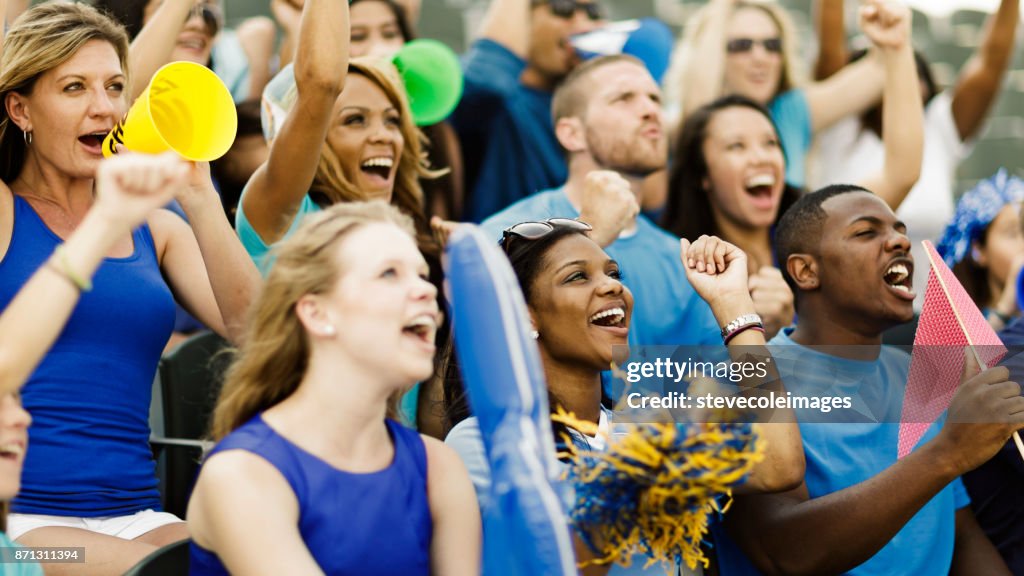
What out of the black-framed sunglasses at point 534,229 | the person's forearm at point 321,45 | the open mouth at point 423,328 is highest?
the person's forearm at point 321,45

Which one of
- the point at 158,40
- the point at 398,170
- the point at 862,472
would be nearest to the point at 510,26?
the point at 398,170

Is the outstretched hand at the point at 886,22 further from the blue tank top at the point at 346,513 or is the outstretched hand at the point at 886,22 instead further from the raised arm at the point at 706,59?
the blue tank top at the point at 346,513

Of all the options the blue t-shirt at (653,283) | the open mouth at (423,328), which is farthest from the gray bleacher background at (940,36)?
the open mouth at (423,328)

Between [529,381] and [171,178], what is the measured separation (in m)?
0.61

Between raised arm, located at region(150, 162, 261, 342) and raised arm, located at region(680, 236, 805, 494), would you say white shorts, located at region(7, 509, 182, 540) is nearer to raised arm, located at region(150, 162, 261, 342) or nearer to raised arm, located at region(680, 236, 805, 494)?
raised arm, located at region(150, 162, 261, 342)

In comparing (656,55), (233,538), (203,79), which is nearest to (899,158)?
(656,55)

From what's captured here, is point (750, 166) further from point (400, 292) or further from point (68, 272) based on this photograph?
point (68, 272)

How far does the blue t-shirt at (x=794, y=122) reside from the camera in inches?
192

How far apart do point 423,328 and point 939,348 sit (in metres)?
1.29

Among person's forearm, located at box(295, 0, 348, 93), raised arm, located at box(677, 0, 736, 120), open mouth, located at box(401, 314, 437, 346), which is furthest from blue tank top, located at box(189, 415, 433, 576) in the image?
raised arm, located at box(677, 0, 736, 120)

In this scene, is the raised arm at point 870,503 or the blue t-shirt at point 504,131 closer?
the raised arm at point 870,503

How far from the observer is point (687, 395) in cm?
271

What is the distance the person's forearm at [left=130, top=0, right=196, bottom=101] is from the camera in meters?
3.28

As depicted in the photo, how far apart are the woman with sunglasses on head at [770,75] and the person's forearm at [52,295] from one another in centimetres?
327
